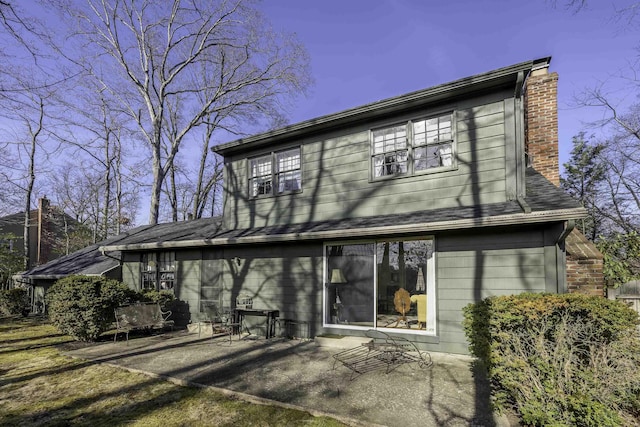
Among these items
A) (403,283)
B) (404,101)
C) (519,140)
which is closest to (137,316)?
(403,283)

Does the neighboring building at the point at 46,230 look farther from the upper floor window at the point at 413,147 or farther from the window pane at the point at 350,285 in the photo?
the upper floor window at the point at 413,147

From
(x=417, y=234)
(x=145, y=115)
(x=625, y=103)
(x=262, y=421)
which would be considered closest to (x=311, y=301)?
(x=417, y=234)

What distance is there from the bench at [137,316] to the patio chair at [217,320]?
123 cm

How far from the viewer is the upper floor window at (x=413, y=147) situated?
7348 mm

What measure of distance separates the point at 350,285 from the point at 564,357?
16.1 ft

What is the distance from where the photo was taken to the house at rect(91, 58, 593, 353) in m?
6.27

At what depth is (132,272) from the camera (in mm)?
11781

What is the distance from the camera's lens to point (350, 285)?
8.05 meters

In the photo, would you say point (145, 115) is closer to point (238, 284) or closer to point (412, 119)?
point (238, 284)

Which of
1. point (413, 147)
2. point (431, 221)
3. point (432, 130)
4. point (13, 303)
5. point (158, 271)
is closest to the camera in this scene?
point (431, 221)

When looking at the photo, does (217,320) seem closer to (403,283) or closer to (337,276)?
(337,276)

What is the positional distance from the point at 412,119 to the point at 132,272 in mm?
10156

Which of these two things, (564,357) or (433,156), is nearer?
(564,357)

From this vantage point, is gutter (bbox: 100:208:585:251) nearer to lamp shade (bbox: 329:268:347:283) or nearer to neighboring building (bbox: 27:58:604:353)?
neighboring building (bbox: 27:58:604:353)
